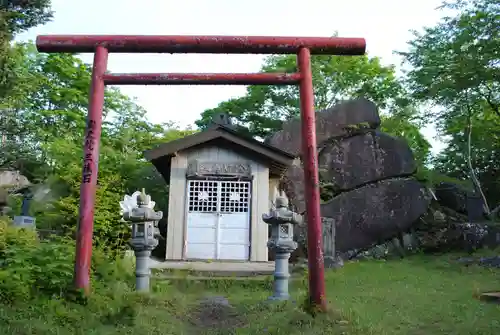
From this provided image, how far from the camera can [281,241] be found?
8.94m

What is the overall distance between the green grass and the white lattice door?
309 cm

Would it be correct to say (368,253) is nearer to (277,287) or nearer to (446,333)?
(277,287)

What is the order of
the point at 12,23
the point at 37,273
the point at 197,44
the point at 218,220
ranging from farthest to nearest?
the point at 218,220 → the point at 12,23 → the point at 197,44 → the point at 37,273

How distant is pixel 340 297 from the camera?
9227mm

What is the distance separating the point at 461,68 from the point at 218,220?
10371 millimetres

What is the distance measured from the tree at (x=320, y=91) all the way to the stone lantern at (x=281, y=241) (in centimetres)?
1948

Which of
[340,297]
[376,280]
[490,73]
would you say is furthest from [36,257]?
[490,73]

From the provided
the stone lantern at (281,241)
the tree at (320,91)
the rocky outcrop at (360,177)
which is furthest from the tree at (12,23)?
the tree at (320,91)

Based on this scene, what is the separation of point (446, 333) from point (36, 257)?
20.1ft

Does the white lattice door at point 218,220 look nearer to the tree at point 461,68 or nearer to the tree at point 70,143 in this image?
the tree at point 70,143

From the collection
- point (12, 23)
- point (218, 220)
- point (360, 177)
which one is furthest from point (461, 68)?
point (12, 23)

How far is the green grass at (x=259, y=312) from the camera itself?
229 inches

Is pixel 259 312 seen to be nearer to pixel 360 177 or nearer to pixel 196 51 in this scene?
pixel 196 51

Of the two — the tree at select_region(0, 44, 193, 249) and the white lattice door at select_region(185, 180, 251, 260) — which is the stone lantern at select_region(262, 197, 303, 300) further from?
the tree at select_region(0, 44, 193, 249)
